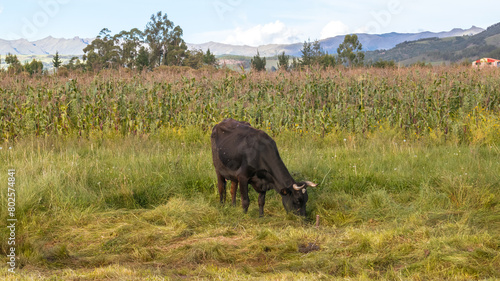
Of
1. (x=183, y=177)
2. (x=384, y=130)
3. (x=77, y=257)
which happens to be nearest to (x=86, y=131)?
(x=183, y=177)

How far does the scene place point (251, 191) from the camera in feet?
28.9

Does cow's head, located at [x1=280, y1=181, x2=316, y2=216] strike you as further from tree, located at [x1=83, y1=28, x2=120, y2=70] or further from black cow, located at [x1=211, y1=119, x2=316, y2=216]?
tree, located at [x1=83, y1=28, x2=120, y2=70]

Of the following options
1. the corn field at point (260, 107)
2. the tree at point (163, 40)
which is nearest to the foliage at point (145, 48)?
the tree at point (163, 40)

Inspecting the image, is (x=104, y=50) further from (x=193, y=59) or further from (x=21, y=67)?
(x=21, y=67)

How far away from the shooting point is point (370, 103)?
16.3 m

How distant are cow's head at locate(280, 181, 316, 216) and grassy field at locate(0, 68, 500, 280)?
24 centimetres

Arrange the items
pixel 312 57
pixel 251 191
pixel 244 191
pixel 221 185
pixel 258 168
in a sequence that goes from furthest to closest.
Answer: pixel 312 57 → pixel 251 191 → pixel 221 185 → pixel 244 191 → pixel 258 168

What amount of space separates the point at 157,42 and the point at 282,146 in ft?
231

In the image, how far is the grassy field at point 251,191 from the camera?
5492mm

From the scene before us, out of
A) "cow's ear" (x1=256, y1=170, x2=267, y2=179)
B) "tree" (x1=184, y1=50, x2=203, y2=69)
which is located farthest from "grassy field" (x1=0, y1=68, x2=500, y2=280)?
"tree" (x1=184, y1=50, x2=203, y2=69)

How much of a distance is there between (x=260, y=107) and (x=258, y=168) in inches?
300

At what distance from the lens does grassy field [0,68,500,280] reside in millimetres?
5492

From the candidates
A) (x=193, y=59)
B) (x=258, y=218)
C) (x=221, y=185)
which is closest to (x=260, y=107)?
(x=221, y=185)

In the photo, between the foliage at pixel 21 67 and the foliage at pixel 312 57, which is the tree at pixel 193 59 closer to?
the foliage at pixel 312 57
